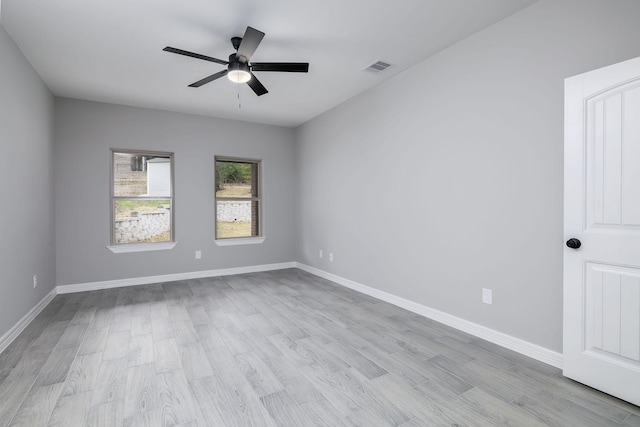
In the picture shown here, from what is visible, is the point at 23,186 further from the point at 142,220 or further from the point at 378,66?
the point at 378,66

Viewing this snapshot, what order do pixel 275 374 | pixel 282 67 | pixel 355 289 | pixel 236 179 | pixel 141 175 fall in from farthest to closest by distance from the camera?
pixel 236 179 < pixel 141 175 < pixel 355 289 < pixel 282 67 < pixel 275 374

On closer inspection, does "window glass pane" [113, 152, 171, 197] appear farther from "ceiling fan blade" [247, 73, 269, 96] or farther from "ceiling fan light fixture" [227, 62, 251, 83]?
"ceiling fan light fixture" [227, 62, 251, 83]

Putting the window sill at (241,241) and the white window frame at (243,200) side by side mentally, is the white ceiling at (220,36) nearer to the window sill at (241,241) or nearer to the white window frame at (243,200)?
the white window frame at (243,200)

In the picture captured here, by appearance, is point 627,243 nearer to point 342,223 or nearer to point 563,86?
point 563,86

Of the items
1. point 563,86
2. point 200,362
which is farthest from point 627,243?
point 200,362

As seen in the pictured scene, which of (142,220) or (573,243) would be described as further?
(142,220)

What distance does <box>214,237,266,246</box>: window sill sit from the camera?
5.38m

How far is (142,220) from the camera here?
492 centimetres

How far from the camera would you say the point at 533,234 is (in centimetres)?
243

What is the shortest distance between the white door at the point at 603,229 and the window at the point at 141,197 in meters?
5.00

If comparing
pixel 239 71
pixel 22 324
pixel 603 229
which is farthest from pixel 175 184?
pixel 603 229

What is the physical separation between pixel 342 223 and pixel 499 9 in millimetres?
3020

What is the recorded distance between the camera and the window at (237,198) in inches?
217

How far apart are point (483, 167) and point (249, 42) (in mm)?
2204
